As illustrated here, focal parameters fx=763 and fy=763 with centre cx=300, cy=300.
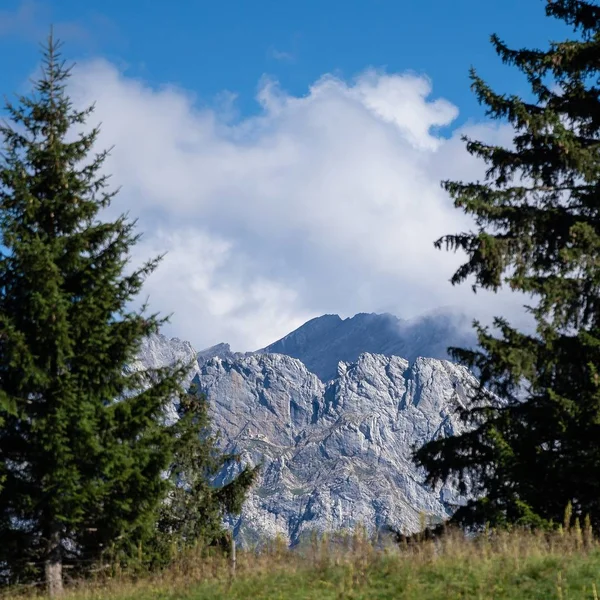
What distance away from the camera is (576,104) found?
17.2 metres

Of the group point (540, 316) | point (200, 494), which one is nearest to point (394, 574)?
point (540, 316)

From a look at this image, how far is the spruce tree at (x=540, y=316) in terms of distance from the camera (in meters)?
13.8

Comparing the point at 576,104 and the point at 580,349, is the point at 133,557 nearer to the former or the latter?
the point at 580,349

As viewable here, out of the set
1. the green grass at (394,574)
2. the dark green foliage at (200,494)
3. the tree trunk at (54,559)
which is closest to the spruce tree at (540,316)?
the green grass at (394,574)

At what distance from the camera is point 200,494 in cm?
3056

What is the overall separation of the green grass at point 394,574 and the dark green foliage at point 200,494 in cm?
1630

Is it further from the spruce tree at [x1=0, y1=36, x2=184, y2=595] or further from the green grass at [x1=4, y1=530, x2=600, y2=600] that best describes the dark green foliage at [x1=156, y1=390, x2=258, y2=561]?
the green grass at [x1=4, y1=530, x2=600, y2=600]

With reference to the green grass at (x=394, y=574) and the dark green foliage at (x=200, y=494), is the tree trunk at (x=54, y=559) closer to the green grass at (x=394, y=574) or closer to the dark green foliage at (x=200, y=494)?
the green grass at (x=394, y=574)

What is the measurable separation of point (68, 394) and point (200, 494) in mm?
16590

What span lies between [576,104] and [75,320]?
39.4ft

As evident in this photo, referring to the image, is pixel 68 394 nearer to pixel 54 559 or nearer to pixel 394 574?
pixel 54 559

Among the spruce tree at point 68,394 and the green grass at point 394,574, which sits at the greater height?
the spruce tree at point 68,394

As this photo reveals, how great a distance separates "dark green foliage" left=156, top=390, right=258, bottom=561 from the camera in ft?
93.4

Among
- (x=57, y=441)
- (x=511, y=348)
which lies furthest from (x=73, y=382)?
(x=511, y=348)
